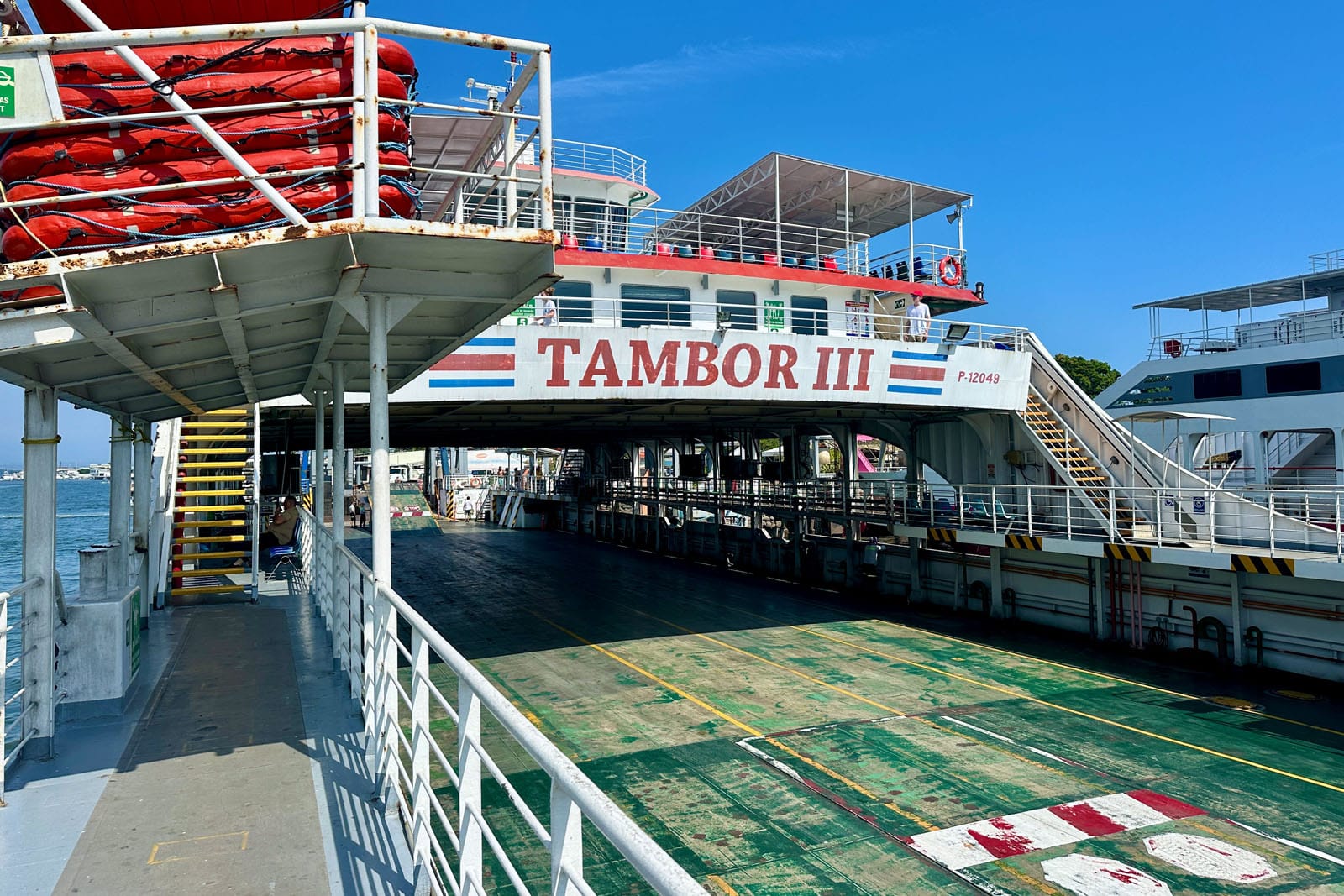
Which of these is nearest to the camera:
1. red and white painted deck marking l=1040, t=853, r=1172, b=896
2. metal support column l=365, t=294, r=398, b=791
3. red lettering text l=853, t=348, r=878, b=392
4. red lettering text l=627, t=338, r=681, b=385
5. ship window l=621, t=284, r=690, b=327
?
metal support column l=365, t=294, r=398, b=791

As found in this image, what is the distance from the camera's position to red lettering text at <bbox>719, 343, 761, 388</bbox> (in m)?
15.2

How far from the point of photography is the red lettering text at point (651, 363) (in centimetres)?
1480

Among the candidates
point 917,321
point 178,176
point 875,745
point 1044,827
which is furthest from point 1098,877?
point 917,321

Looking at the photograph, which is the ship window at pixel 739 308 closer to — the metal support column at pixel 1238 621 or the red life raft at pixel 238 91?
the metal support column at pixel 1238 621

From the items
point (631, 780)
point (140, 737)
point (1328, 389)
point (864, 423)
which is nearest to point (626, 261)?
point (864, 423)

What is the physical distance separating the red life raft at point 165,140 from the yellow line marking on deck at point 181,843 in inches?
174

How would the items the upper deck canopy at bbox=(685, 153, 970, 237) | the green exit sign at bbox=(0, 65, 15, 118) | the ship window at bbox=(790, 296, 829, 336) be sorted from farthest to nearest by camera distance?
the upper deck canopy at bbox=(685, 153, 970, 237), the ship window at bbox=(790, 296, 829, 336), the green exit sign at bbox=(0, 65, 15, 118)

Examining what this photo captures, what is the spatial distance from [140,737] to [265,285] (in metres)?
4.29

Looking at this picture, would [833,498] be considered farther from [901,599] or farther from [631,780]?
[631,780]

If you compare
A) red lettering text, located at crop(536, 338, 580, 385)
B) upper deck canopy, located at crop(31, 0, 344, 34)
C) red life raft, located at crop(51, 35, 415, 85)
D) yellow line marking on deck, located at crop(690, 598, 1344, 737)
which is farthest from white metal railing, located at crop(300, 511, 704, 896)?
yellow line marking on deck, located at crop(690, 598, 1344, 737)

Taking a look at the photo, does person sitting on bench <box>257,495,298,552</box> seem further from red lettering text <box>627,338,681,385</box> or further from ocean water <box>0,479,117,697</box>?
red lettering text <box>627,338,681,385</box>

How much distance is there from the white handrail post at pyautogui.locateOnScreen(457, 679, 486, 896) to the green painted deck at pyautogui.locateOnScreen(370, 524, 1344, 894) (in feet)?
12.6

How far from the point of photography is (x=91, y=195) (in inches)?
204

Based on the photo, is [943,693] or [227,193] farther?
[943,693]
